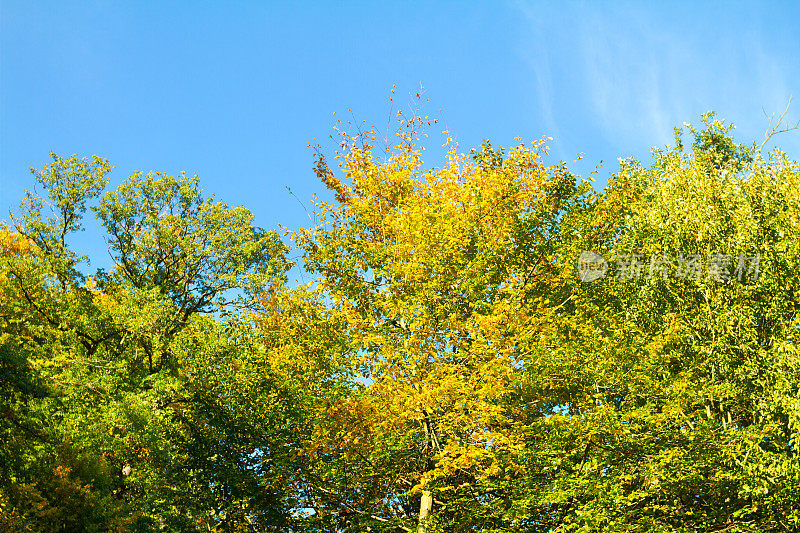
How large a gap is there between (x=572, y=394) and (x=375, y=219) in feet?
27.7

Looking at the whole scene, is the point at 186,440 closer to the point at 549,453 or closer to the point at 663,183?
the point at 549,453

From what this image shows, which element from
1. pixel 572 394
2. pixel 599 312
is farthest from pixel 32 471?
pixel 599 312

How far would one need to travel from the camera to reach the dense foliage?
1439 centimetres

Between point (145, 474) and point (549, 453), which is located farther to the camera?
point (145, 474)

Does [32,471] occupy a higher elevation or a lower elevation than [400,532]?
higher

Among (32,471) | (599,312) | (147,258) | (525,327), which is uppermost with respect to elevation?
(147,258)

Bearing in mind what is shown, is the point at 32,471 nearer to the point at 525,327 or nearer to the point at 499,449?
the point at 499,449

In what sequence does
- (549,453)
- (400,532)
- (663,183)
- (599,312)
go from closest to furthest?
(549,453) < (400,532) < (599,312) < (663,183)

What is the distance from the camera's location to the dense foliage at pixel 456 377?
14.4 m

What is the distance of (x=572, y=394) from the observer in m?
17.5

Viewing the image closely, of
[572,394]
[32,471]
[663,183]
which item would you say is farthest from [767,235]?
[32,471]

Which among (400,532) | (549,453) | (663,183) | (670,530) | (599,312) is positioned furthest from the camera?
(663,183)

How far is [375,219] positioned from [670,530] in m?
12.4

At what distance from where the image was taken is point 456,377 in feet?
49.8
